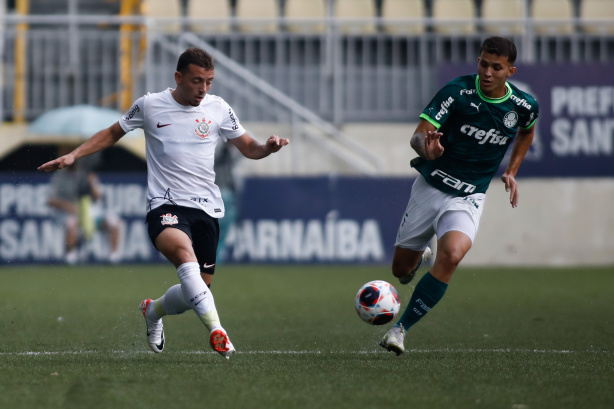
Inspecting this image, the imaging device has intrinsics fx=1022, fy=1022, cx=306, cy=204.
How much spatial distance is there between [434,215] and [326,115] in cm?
1032

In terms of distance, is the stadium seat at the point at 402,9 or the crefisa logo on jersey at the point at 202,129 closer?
the crefisa logo on jersey at the point at 202,129

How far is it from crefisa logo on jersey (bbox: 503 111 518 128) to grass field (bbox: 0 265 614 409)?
1.62 metres

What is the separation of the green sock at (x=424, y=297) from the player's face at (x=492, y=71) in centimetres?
140

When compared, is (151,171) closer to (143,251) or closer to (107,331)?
(107,331)

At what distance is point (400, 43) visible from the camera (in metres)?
17.6

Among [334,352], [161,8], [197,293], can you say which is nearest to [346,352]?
[334,352]

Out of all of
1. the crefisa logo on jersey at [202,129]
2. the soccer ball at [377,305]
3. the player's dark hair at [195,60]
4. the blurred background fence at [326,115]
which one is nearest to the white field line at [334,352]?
the soccer ball at [377,305]

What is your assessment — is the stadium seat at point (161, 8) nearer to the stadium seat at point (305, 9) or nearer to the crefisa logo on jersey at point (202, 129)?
the stadium seat at point (305, 9)

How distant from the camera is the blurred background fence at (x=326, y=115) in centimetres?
1631

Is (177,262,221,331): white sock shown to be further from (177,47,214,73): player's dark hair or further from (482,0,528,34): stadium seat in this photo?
(482,0,528,34): stadium seat

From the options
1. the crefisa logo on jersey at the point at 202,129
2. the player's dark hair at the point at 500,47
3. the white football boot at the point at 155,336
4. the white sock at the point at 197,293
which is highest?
the player's dark hair at the point at 500,47

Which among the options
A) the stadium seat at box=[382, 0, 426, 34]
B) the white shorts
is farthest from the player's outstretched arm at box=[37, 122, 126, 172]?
the stadium seat at box=[382, 0, 426, 34]

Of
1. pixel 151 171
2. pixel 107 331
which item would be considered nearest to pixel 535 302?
pixel 107 331

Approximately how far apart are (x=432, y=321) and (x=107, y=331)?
301cm
